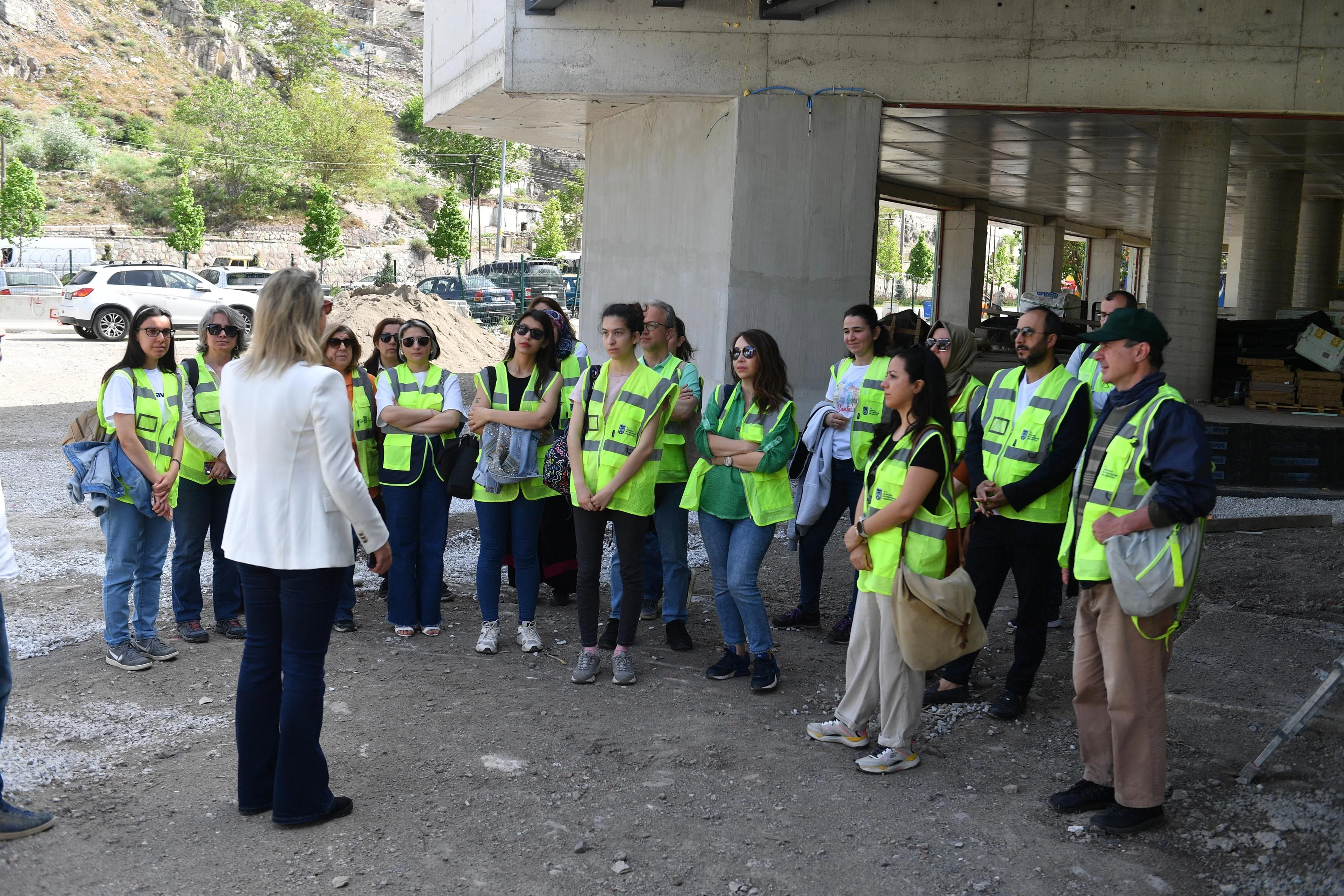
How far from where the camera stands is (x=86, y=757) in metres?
4.27

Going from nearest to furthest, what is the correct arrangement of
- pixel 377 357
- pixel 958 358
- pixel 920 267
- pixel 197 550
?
pixel 197 550
pixel 958 358
pixel 377 357
pixel 920 267

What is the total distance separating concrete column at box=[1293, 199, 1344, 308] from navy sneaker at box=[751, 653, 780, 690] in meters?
25.9

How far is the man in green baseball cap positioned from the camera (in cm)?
357

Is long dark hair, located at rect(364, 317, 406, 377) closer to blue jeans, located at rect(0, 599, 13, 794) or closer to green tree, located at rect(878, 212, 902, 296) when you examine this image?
blue jeans, located at rect(0, 599, 13, 794)

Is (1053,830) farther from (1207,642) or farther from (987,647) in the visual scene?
(1207,642)

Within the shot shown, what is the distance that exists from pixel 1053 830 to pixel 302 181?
6631cm

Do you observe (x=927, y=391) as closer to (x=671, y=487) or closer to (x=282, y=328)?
(x=671, y=487)

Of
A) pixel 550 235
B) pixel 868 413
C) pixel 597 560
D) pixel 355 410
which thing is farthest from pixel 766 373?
pixel 550 235

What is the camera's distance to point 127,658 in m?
5.22

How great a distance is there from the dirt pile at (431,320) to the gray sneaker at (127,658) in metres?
13.5

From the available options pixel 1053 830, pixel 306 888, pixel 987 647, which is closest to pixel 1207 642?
pixel 987 647

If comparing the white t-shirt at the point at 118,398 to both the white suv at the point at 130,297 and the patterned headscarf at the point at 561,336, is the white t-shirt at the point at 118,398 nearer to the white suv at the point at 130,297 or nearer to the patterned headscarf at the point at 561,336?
the patterned headscarf at the point at 561,336

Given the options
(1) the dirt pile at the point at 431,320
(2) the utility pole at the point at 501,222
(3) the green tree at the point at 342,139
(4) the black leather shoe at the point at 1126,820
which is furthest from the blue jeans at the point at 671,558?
(3) the green tree at the point at 342,139

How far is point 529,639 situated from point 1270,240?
65.1 feet
